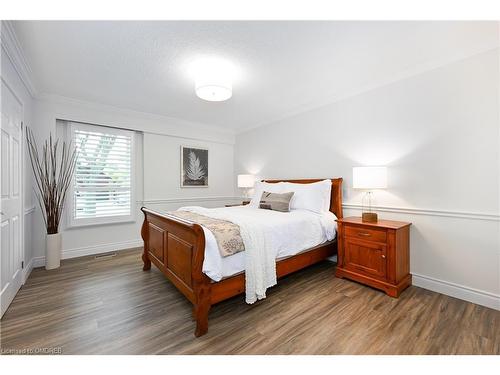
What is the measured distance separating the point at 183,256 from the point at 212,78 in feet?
6.27

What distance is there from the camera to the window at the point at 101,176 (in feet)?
11.6

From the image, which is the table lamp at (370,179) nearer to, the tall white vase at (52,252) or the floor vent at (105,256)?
the floor vent at (105,256)

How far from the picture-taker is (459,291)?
228 centimetres

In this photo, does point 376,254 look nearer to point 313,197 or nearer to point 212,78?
point 313,197

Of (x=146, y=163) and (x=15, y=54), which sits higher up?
(x=15, y=54)

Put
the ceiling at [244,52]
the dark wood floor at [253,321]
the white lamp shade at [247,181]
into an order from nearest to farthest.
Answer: the dark wood floor at [253,321] < the ceiling at [244,52] < the white lamp shade at [247,181]

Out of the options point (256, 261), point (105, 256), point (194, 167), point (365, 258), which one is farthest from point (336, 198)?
point (105, 256)

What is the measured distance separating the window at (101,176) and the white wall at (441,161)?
12.1ft

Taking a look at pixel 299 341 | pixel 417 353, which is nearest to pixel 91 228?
pixel 299 341

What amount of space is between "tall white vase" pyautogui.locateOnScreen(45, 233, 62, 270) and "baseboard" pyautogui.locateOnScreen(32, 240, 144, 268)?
25cm

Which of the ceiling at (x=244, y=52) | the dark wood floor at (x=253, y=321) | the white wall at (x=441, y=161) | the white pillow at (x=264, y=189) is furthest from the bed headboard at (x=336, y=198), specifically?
the ceiling at (x=244, y=52)

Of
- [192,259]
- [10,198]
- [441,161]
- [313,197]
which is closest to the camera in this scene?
[192,259]

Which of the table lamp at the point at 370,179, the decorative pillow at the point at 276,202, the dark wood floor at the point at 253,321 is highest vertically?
the table lamp at the point at 370,179
